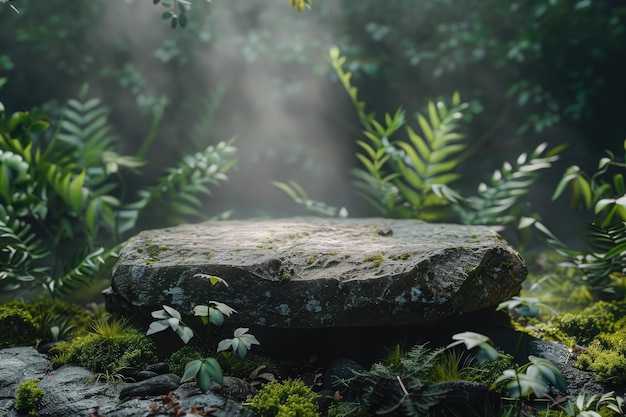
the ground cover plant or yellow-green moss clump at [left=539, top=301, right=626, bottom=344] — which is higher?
the ground cover plant

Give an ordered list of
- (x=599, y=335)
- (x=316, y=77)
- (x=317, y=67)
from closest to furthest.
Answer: (x=599, y=335) < (x=317, y=67) < (x=316, y=77)

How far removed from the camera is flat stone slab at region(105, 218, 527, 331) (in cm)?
293

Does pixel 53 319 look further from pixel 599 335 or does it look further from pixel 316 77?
pixel 316 77

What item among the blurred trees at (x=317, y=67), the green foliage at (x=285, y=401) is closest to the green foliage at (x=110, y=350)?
the green foliage at (x=285, y=401)

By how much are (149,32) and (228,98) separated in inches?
44.9

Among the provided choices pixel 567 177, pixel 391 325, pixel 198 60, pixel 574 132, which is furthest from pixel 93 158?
pixel 574 132

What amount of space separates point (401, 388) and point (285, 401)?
0.55 m

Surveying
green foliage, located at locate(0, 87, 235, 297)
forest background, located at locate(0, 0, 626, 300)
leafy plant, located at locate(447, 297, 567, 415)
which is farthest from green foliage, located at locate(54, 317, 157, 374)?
forest background, located at locate(0, 0, 626, 300)

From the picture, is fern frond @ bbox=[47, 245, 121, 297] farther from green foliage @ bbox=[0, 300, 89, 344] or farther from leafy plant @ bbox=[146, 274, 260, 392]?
leafy plant @ bbox=[146, 274, 260, 392]

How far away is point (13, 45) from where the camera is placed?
6.36 metres

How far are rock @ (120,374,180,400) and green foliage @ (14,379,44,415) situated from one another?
392 millimetres

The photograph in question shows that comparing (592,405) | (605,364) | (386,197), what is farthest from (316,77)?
(592,405)

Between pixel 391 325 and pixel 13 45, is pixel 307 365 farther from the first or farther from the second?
pixel 13 45

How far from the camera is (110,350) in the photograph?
9.97ft
